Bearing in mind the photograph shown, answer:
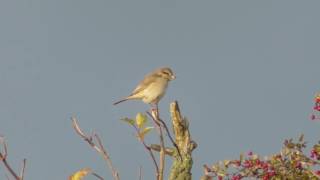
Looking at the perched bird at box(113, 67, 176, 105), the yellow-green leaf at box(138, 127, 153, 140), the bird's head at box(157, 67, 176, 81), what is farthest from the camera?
the bird's head at box(157, 67, 176, 81)

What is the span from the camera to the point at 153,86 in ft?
43.9

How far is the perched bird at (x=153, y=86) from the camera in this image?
13254mm

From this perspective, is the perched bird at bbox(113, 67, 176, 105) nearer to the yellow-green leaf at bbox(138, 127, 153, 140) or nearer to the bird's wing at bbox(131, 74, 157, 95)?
the bird's wing at bbox(131, 74, 157, 95)

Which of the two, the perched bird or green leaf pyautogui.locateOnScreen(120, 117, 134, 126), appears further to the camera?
the perched bird

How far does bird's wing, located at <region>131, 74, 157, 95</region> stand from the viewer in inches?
536

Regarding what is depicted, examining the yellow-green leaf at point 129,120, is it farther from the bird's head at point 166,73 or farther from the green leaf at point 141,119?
the bird's head at point 166,73

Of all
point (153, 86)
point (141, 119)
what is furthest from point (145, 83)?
point (141, 119)

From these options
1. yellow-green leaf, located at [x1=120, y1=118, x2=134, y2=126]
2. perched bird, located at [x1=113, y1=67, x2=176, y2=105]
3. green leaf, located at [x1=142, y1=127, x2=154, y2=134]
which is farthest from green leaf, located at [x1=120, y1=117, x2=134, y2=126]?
perched bird, located at [x1=113, y1=67, x2=176, y2=105]

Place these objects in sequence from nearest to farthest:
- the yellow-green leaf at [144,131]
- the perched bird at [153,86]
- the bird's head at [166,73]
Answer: the yellow-green leaf at [144,131] < the perched bird at [153,86] < the bird's head at [166,73]

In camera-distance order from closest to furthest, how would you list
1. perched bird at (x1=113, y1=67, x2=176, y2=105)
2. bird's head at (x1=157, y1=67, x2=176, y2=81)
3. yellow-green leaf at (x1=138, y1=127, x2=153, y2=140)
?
yellow-green leaf at (x1=138, y1=127, x2=153, y2=140) < perched bird at (x1=113, y1=67, x2=176, y2=105) < bird's head at (x1=157, y1=67, x2=176, y2=81)

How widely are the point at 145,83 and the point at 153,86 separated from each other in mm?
418

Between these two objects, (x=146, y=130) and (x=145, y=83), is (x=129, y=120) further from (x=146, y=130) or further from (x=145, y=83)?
(x=145, y=83)

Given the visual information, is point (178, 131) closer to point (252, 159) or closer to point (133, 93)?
point (252, 159)

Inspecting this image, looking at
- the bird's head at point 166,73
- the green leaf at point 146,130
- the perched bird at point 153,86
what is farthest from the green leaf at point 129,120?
the bird's head at point 166,73
